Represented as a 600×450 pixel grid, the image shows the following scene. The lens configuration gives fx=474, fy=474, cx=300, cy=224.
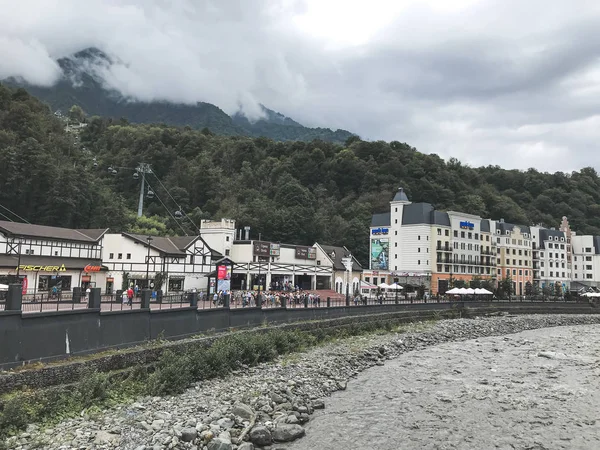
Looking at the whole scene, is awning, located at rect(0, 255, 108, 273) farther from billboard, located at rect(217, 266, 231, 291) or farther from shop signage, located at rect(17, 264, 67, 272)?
billboard, located at rect(217, 266, 231, 291)

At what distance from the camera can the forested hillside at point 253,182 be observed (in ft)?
221

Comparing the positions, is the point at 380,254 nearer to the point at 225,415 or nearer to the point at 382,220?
the point at 382,220

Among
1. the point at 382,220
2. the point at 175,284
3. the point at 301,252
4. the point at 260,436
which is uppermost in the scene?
the point at 382,220

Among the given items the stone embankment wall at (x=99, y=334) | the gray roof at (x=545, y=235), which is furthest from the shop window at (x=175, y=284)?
the gray roof at (x=545, y=235)

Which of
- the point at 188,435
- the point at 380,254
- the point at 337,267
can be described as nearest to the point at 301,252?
the point at 337,267

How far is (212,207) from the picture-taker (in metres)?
96.4

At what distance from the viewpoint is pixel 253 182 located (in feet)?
347

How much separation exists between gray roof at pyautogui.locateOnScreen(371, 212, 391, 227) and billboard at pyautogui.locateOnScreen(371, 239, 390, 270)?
3.06 metres

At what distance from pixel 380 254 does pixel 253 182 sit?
3539 cm

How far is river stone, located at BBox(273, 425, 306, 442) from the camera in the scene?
655 inches

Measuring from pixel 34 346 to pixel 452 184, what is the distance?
113704mm

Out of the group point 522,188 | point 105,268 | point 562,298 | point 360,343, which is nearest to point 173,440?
point 360,343

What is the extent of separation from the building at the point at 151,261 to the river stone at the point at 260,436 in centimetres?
3370

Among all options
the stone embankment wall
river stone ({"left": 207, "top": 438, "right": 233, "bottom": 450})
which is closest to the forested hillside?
the stone embankment wall
